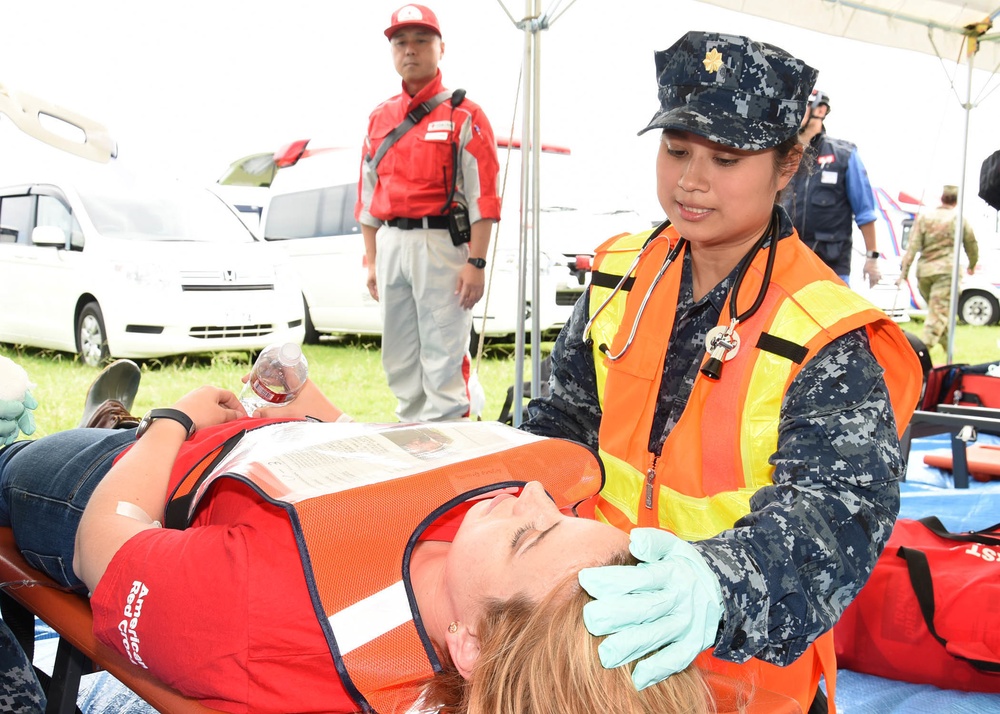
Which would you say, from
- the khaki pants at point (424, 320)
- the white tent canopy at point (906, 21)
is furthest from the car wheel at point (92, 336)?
the white tent canopy at point (906, 21)

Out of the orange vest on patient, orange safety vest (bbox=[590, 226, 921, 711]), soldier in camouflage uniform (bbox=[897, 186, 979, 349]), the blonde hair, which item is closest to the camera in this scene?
the blonde hair

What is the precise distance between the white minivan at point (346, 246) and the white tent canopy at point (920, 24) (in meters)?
2.65

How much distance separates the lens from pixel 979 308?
11.0 meters

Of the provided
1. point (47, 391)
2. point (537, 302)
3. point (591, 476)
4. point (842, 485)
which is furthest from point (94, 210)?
point (842, 485)

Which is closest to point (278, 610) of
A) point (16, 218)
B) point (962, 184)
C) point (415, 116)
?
point (415, 116)

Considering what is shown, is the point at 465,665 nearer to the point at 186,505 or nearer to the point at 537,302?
the point at 186,505

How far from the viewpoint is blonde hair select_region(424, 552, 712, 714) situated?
3.44 ft

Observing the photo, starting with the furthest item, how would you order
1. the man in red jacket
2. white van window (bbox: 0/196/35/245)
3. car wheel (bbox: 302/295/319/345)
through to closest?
car wheel (bbox: 302/295/319/345) → white van window (bbox: 0/196/35/245) → the man in red jacket

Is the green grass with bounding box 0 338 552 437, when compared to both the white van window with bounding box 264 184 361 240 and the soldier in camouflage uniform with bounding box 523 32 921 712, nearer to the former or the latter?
the white van window with bounding box 264 184 361 240

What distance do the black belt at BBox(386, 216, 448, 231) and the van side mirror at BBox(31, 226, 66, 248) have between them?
2318 millimetres

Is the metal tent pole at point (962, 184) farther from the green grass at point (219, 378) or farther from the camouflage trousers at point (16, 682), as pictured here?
the camouflage trousers at point (16, 682)

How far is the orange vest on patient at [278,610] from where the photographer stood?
1.20m

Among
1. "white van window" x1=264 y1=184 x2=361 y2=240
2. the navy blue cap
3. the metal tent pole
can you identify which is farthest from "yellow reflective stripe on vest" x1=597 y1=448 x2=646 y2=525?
"white van window" x1=264 y1=184 x2=361 y2=240

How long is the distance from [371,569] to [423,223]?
281cm
